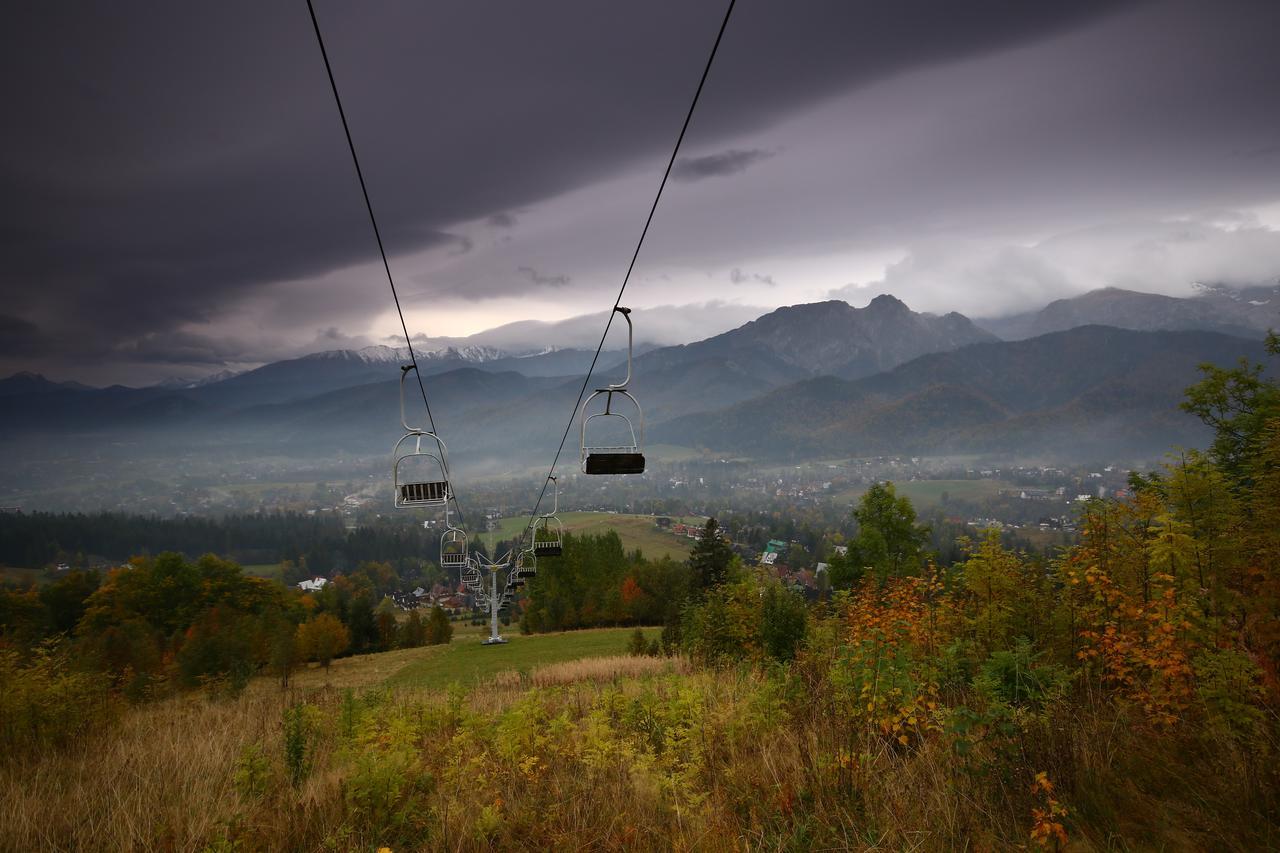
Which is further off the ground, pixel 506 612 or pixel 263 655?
pixel 263 655

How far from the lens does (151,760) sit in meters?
6.32

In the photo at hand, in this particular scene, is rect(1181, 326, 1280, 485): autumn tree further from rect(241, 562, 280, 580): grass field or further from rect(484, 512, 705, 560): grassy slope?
rect(241, 562, 280, 580): grass field

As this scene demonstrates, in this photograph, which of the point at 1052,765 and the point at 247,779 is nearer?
the point at 1052,765

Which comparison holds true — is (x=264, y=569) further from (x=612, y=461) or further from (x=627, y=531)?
(x=612, y=461)

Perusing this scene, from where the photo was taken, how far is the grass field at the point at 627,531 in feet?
365

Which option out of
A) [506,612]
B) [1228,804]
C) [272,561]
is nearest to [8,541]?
[272,561]

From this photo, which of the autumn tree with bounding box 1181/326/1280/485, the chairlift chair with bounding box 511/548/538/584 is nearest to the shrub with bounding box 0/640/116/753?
the chairlift chair with bounding box 511/548/538/584

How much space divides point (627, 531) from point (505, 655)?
98.8 metres

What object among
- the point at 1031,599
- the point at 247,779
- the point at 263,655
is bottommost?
the point at 263,655

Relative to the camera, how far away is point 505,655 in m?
36.5

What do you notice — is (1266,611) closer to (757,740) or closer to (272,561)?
(757,740)

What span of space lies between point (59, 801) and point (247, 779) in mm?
1468

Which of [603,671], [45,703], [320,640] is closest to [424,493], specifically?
[45,703]

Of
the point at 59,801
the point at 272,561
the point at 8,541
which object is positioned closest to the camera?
the point at 59,801
